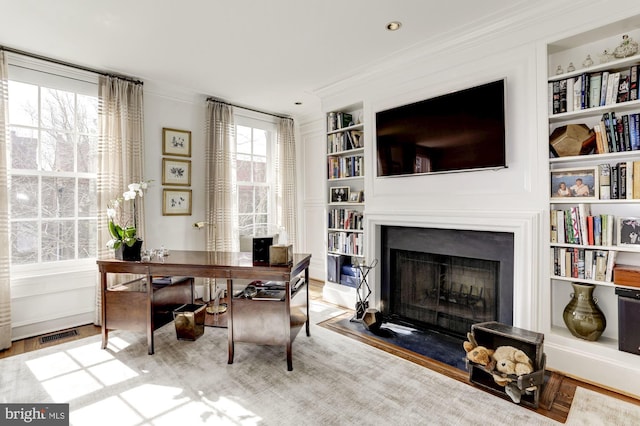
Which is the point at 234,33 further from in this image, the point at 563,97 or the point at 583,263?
the point at 583,263

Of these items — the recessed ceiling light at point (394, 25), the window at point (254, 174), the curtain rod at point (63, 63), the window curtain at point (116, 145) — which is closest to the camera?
the recessed ceiling light at point (394, 25)

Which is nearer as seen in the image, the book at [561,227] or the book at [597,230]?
the book at [597,230]

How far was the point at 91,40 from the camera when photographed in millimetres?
2748

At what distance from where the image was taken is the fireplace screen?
109 inches

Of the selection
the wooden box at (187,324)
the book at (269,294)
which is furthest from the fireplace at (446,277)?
the wooden box at (187,324)

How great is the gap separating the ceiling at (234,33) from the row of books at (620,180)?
4.20 ft

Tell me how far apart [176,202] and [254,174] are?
124cm

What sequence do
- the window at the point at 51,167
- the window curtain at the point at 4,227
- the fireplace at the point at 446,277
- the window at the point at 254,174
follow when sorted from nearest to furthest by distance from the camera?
the fireplace at the point at 446,277 → the window curtain at the point at 4,227 → the window at the point at 51,167 → the window at the point at 254,174

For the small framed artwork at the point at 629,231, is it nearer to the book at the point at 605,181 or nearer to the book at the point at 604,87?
the book at the point at 605,181

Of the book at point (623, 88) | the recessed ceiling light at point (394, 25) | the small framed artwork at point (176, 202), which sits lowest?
the small framed artwork at point (176, 202)

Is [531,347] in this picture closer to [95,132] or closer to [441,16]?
[441,16]

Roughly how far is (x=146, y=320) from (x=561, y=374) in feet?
10.4

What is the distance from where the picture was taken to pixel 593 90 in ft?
7.25

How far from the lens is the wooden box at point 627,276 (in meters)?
2.02
